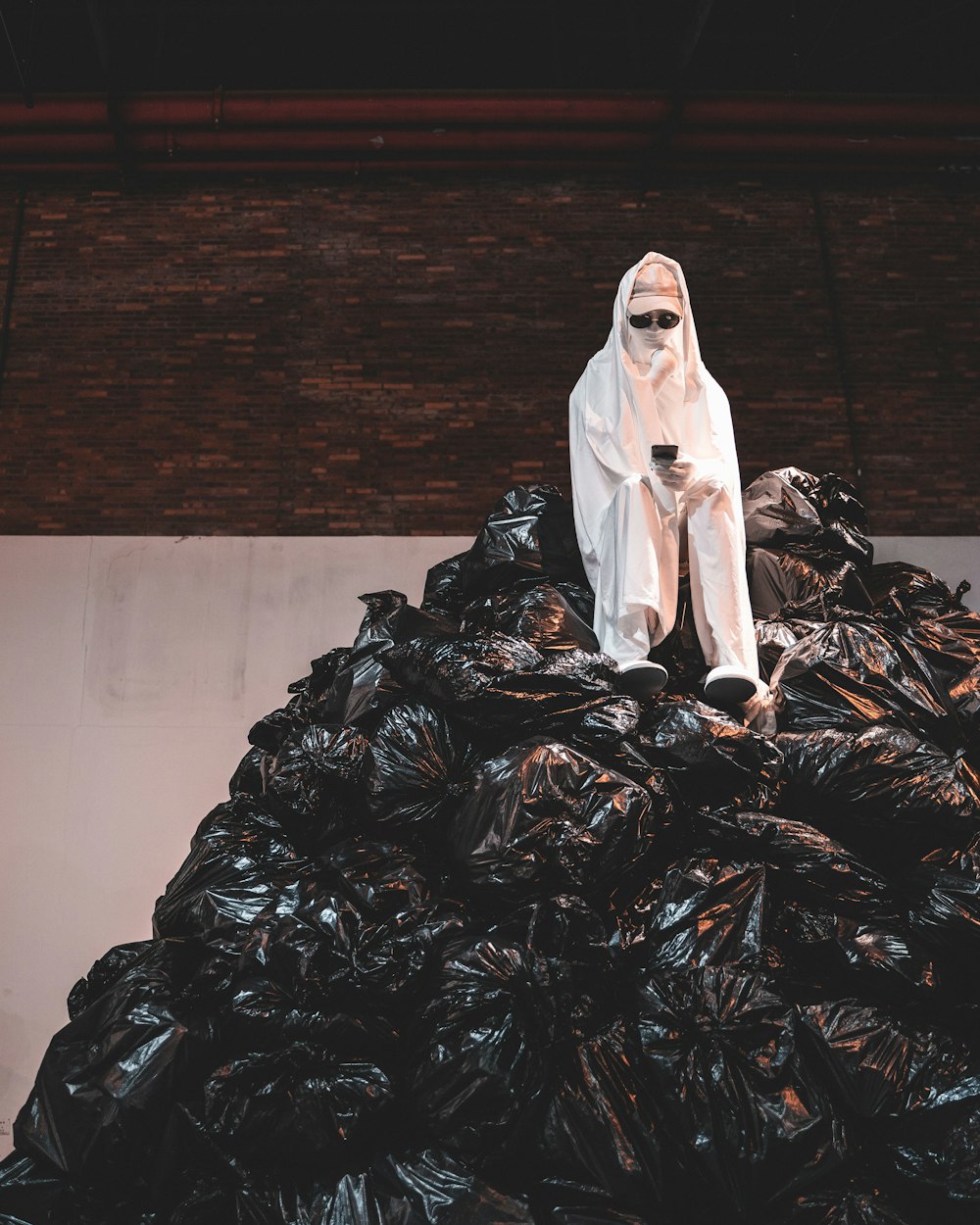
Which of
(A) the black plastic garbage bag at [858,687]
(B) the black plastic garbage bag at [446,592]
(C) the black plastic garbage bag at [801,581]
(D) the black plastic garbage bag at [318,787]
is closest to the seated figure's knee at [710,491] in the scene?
(A) the black plastic garbage bag at [858,687]

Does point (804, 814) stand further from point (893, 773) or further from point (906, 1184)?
point (906, 1184)

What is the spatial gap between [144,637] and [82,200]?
274 centimetres

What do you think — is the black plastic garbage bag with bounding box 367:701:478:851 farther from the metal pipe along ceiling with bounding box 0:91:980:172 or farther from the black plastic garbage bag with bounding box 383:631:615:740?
the metal pipe along ceiling with bounding box 0:91:980:172

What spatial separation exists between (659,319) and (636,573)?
3.12 ft

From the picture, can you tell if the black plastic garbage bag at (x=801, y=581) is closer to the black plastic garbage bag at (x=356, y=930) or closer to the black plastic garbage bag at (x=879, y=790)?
the black plastic garbage bag at (x=879, y=790)

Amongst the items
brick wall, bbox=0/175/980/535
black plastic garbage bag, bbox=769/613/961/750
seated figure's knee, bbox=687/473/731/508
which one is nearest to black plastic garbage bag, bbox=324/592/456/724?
seated figure's knee, bbox=687/473/731/508

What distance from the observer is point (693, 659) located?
333 cm

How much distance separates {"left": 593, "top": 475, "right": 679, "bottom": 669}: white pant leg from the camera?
10.1ft

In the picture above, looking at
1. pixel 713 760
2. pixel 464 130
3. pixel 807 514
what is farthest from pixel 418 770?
pixel 464 130

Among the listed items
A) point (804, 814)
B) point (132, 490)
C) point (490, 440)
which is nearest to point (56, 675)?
point (132, 490)

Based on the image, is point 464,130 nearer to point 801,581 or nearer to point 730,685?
point 801,581

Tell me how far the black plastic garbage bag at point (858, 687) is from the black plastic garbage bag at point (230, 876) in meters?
1.48

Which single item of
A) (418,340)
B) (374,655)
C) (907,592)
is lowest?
(374,655)

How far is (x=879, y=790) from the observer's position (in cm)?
257
